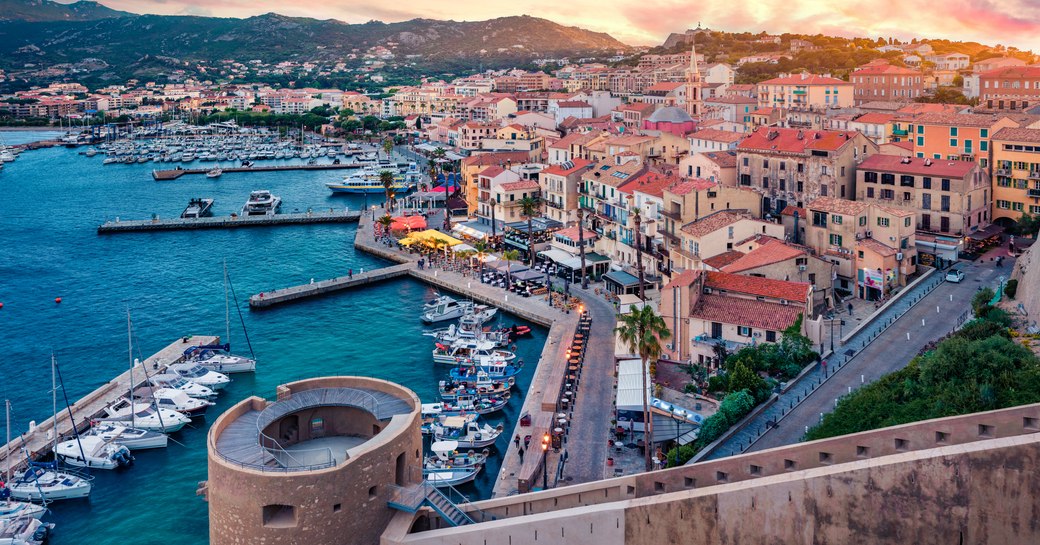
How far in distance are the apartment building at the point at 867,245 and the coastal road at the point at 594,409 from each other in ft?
40.5

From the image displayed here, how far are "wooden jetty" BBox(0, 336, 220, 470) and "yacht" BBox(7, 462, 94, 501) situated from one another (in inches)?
44.5

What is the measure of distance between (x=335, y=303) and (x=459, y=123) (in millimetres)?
75413

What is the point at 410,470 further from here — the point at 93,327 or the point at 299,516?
the point at 93,327

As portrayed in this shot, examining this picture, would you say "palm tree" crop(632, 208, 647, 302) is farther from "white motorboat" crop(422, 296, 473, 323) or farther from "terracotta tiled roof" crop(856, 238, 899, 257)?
"terracotta tiled roof" crop(856, 238, 899, 257)

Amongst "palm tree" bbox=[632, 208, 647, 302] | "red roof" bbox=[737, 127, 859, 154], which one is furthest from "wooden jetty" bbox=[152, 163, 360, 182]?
"palm tree" bbox=[632, 208, 647, 302]

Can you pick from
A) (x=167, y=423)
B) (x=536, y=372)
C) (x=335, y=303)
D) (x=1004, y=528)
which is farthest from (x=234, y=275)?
(x=1004, y=528)

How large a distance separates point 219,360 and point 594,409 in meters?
21.7

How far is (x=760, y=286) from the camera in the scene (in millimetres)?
41438

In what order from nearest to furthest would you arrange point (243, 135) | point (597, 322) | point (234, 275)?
point (597, 322), point (234, 275), point (243, 135)

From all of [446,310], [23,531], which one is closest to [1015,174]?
[446,310]

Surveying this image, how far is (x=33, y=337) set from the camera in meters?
55.6

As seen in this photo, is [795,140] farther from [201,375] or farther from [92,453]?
[92,453]

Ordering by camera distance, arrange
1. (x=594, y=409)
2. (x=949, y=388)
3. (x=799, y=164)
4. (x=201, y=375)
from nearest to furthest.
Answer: (x=949, y=388) → (x=594, y=409) → (x=201, y=375) → (x=799, y=164)

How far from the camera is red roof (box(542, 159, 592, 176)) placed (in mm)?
69044
